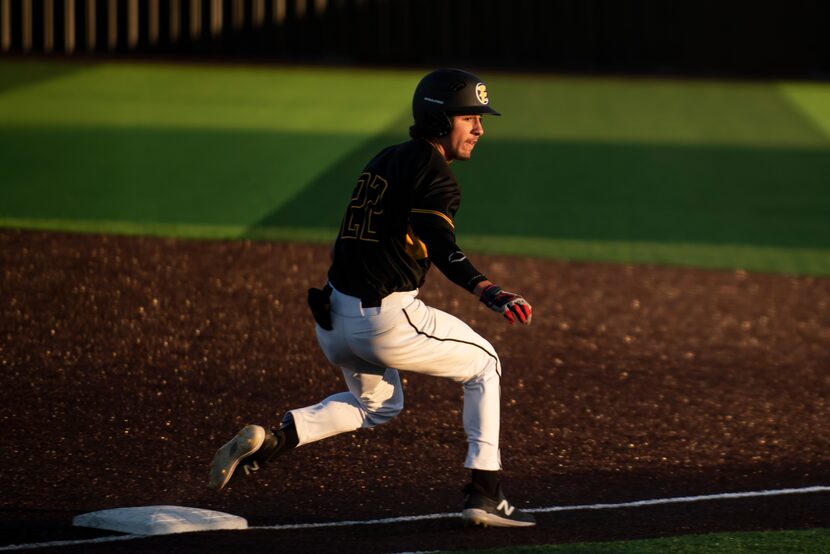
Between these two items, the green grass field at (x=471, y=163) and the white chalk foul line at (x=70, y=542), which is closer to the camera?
the white chalk foul line at (x=70, y=542)

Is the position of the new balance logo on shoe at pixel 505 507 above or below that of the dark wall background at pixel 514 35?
below

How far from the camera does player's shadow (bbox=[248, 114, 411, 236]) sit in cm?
1337

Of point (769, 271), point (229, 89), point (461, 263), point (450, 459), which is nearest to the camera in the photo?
point (461, 263)

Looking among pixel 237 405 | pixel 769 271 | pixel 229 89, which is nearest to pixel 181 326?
pixel 237 405

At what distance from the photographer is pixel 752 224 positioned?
46.2 ft

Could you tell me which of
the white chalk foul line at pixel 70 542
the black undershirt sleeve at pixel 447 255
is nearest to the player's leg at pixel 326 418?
the white chalk foul line at pixel 70 542

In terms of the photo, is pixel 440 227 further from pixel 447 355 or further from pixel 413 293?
pixel 447 355

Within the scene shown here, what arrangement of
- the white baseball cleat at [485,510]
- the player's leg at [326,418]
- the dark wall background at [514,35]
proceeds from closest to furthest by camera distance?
the white baseball cleat at [485,510]
the player's leg at [326,418]
the dark wall background at [514,35]

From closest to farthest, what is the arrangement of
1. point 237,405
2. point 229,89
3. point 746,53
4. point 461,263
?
point 461,263 → point 237,405 → point 229,89 → point 746,53

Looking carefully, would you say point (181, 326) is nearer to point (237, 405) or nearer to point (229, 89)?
point (237, 405)

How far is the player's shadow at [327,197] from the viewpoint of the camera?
13367 millimetres

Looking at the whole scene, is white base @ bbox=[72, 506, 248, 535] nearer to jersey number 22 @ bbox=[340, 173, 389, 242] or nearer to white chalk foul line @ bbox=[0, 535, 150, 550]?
white chalk foul line @ bbox=[0, 535, 150, 550]

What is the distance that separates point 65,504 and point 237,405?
1.80m

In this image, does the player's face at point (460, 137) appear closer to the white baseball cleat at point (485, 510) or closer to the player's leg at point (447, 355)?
the player's leg at point (447, 355)
